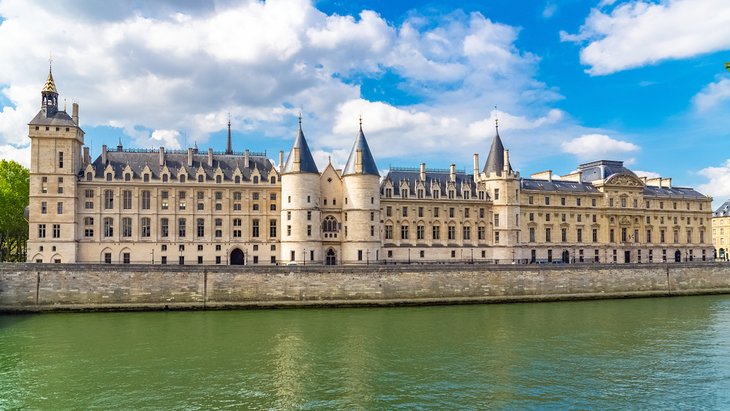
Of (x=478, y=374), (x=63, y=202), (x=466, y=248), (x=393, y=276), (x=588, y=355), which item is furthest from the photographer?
(x=466, y=248)

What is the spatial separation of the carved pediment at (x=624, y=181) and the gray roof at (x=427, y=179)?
17719mm

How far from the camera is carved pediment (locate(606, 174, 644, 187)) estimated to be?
241ft

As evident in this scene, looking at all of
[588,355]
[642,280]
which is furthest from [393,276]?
[642,280]

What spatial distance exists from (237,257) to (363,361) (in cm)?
3442

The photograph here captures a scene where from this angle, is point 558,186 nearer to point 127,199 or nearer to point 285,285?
point 285,285

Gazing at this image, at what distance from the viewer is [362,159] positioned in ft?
197

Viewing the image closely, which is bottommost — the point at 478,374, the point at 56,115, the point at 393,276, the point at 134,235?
the point at 478,374

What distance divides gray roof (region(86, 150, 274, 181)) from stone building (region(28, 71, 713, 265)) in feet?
0.44

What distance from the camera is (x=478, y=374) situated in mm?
26047

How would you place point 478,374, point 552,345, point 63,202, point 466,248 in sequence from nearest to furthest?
1. point 478,374
2. point 552,345
3. point 63,202
4. point 466,248

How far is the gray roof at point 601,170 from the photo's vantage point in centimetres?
7438

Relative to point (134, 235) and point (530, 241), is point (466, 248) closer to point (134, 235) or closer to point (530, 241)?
point (530, 241)

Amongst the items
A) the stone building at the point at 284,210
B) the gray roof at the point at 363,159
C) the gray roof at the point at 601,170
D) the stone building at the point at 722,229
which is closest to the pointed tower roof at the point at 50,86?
the stone building at the point at 284,210

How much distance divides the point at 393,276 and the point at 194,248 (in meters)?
20.9
